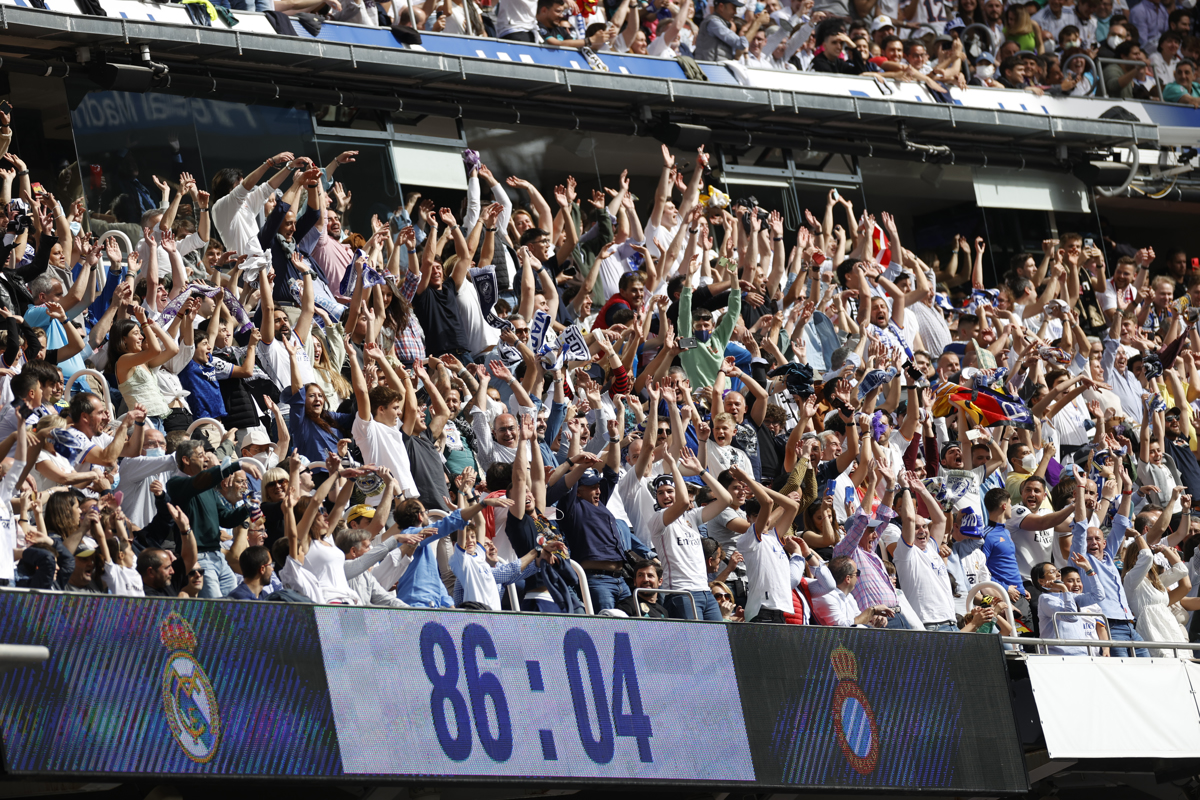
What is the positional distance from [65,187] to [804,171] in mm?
8237

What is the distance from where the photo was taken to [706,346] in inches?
593

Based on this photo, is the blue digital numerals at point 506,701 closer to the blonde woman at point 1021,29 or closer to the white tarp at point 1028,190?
the white tarp at point 1028,190

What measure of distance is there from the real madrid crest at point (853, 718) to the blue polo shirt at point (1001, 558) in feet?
9.19

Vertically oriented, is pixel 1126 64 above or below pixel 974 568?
above

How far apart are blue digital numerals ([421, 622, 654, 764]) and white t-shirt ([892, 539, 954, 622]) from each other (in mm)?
3084

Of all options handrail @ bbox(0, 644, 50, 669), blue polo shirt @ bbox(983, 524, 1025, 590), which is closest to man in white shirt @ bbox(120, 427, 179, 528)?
handrail @ bbox(0, 644, 50, 669)

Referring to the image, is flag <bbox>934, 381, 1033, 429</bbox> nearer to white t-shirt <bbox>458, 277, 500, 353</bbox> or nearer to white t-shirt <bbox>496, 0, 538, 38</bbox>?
white t-shirt <bbox>458, 277, 500, 353</bbox>

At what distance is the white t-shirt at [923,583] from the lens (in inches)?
513

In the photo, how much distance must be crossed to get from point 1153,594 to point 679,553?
13.9 ft

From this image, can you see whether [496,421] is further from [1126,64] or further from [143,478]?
[1126,64]

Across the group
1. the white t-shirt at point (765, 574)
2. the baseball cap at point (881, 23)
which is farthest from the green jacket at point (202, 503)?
the baseball cap at point (881, 23)

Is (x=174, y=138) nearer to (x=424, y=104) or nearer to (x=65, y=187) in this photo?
(x=65, y=187)

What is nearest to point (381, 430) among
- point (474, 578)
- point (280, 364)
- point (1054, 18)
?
point (280, 364)

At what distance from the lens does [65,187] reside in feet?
49.8
